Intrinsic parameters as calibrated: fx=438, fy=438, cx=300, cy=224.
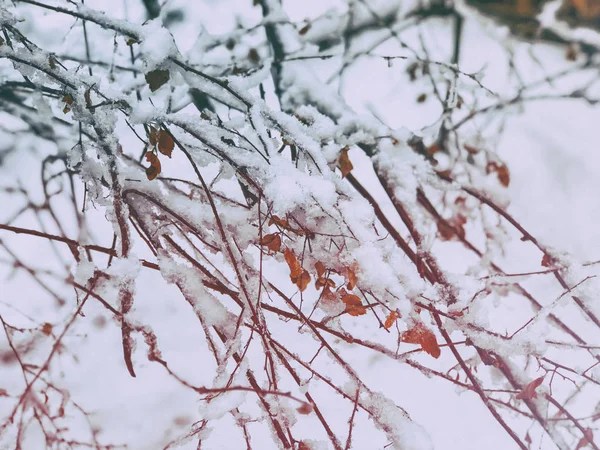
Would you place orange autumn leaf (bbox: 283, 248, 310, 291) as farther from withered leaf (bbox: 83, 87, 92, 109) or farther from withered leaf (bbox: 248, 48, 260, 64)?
withered leaf (bbox: 248, 48, 260, 64)

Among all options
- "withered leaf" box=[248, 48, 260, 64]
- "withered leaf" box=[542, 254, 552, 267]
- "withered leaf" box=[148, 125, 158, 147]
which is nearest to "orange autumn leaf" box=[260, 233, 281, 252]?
"withered leaf" box=[148, 125, 158, 147]

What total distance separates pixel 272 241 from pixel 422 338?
1.04 feet

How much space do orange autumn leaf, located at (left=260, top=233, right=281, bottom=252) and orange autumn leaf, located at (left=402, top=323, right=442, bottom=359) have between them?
28cm

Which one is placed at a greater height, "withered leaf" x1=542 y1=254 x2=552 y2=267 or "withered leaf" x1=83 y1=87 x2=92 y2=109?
"withered leaf" x1=83 y1=87 x2=92 y2=109

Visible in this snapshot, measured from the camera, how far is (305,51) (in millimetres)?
1615

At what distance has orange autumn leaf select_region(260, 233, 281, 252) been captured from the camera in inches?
29.4

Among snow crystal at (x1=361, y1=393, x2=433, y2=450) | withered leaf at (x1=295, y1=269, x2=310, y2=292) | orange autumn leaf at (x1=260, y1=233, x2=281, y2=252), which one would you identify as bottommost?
snow crystal at (x1=361, y1=393, x2=433, y2=450)

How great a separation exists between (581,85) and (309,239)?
239 cm

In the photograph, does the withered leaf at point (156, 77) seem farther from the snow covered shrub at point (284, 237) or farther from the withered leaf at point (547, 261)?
the withered leaf at point (547, 261)

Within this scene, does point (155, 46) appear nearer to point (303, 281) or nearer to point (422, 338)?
point (303, 281)

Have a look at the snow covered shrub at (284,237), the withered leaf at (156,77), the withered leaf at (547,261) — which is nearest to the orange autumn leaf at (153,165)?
the snow covered shrub at (284,237)

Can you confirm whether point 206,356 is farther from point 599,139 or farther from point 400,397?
point 599,139

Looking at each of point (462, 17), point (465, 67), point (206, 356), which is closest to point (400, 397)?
point (206, 356)

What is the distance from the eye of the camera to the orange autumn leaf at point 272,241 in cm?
75
